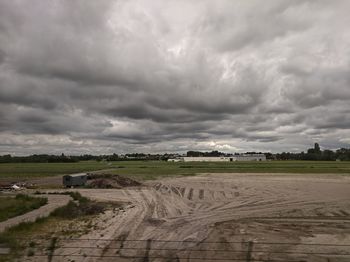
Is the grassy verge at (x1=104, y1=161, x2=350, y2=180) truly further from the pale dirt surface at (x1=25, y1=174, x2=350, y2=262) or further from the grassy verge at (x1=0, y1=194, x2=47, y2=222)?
the pale dirt surface at (x1=25, y1=174, x2=350, y2=262)

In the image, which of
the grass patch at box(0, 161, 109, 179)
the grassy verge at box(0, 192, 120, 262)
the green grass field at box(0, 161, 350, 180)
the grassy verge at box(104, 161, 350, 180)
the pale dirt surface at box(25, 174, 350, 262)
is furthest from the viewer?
the grass patch at box(0, 161, 109, 179)

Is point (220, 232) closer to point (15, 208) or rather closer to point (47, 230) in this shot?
point (47, 230)

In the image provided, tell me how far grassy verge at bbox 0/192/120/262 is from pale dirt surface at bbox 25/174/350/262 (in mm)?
886

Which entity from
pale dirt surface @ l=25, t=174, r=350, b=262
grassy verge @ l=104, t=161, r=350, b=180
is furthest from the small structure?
pale dirt surface @ l=25, t=174, r=350, b=262

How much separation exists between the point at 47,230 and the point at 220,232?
990 centimetres

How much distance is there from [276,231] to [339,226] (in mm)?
4501

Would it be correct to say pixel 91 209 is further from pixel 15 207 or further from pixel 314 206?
pixel 314 206

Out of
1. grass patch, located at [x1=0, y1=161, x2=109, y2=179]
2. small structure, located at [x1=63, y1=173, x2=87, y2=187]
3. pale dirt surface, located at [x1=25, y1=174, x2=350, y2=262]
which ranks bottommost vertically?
pale dirt surface, located at [x1=25, y1=174, x2=350, y2=262]

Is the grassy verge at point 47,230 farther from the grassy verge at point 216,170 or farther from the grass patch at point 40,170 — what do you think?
the grass patch at point 40,170

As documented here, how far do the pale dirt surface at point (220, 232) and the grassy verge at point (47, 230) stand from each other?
886 millimetres

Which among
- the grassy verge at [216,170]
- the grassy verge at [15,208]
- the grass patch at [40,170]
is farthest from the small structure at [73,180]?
the grass patch at [40,170]

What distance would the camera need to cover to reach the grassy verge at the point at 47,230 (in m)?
16.1

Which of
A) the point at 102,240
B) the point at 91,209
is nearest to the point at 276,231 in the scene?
the point at 102,240

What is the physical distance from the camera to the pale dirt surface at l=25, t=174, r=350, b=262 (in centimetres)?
1534
